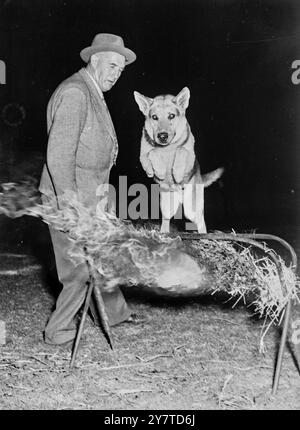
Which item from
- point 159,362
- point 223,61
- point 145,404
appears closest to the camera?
point 145,404

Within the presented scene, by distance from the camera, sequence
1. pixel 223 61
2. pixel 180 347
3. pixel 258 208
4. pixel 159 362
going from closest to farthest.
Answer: pixel 159 362
pixel 180 347
pixel 223 61
pixel 258 208

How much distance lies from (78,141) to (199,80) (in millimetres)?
7058

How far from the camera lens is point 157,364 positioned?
3482 millimetres

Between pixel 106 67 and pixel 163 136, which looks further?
pixel 163 136

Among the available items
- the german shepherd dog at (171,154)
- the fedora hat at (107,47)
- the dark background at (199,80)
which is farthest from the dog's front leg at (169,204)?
the dark background at (199,80)

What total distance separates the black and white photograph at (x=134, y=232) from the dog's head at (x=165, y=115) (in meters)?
0.01

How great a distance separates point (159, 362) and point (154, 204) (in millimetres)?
3085

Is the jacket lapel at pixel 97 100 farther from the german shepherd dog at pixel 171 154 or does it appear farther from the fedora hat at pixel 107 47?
the german shepherd dog at pixel 171 154

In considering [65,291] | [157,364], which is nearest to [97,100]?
[65,291]

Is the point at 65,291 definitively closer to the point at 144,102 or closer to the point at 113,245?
the point at 113,245

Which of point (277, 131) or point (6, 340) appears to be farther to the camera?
point (277, 131)

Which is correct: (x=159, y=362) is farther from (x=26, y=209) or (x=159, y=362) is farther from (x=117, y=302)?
(x=26, y=209)

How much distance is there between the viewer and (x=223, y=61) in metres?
9.86

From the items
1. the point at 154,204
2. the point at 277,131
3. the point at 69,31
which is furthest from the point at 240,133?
the point at 154,204
